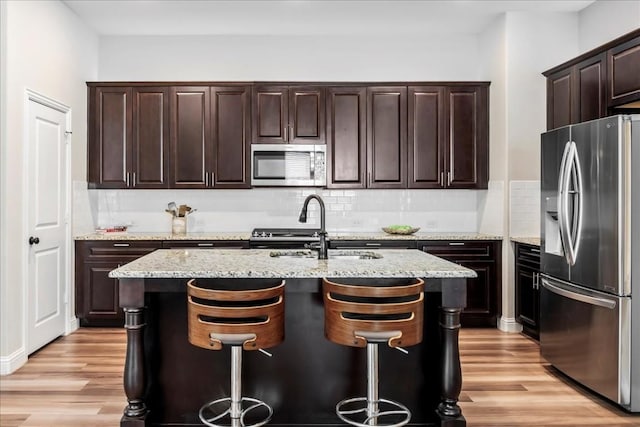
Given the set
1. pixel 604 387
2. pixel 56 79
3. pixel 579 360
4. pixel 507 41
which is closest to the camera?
pixel 604 387

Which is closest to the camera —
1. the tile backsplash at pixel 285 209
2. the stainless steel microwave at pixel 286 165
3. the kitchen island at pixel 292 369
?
the kitchen island at pixel 292 369

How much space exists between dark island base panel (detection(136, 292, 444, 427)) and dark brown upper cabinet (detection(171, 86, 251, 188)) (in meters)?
2.71

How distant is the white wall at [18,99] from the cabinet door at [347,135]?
8.72 feet

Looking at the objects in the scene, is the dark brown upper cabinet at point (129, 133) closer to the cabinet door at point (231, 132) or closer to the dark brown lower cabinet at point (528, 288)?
the cabinet door at point (231, 132)

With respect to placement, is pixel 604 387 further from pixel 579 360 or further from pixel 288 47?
pixel 288 47

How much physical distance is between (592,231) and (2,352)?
4282mm

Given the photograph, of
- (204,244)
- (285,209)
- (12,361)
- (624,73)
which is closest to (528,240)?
(624,73)

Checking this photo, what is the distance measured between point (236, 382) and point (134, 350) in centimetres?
61

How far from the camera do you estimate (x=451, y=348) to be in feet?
8.78

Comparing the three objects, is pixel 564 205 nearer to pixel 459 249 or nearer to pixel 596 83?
pixel 596 83

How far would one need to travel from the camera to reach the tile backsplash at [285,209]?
574 centimetres

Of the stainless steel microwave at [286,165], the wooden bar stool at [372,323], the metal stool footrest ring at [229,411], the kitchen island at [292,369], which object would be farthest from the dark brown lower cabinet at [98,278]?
the wooden bar stool at [372,323]

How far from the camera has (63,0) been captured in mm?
4742

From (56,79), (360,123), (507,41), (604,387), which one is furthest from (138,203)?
(604,387)
